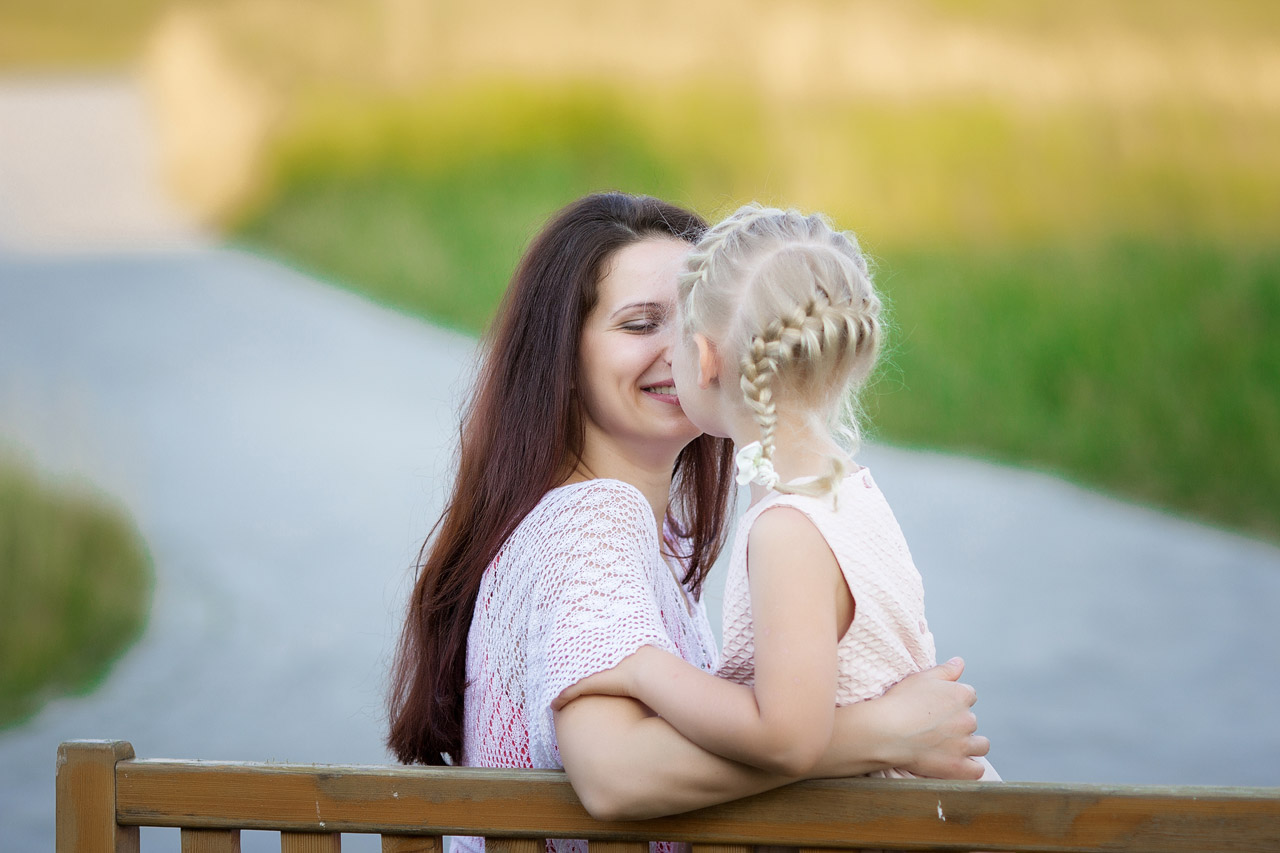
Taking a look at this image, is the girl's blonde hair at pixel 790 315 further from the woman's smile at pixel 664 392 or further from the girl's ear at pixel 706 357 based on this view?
the woman's smile at pixel 664 392

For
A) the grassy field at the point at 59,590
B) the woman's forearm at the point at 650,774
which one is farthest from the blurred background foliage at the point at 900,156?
the woman's forearm at the point at 650,774

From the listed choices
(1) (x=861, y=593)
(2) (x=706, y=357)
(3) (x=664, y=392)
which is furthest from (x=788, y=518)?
(3) (x=664, y=392)

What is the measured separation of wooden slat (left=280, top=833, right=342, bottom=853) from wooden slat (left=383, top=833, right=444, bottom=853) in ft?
0.14

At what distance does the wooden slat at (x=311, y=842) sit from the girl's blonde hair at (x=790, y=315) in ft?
1.59

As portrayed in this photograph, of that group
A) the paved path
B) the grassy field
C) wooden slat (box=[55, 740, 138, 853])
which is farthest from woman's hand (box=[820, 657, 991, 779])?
the grassy field

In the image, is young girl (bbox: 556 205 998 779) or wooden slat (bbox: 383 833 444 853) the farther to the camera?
wooden slat (bbox: 383 833 444 853)

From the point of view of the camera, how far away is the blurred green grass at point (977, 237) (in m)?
3.45

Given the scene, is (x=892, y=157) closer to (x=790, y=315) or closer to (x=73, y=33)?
(x=73, y=33)

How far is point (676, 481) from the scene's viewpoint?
1.65 m

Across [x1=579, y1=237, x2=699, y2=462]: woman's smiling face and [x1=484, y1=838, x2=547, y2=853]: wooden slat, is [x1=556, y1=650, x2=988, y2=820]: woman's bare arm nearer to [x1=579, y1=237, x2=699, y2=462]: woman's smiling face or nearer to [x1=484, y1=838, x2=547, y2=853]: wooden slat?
[x1=484, y1=838, x2=547, y2=853]: wooden slat

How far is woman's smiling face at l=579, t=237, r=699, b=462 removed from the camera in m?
1.28

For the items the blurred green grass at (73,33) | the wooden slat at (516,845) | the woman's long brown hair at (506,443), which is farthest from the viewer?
the blurred green grass at (73,33)

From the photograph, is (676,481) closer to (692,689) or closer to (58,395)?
(692,689)

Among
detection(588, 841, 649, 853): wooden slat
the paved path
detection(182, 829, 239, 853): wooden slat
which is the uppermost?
the paved path
